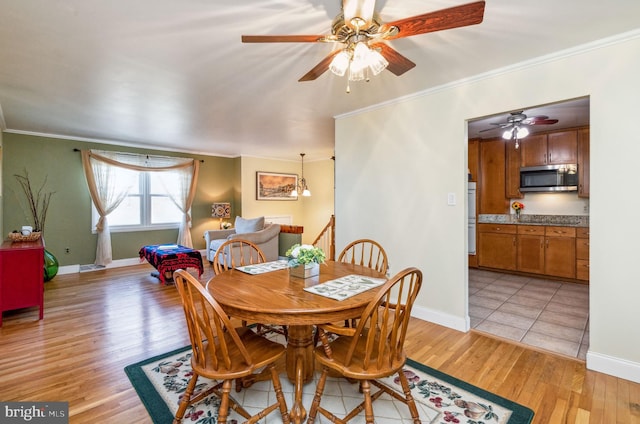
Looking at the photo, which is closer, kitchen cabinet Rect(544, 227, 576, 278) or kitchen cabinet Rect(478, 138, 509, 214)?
kitchen cabinet Rect(544, 227, 576, 278)

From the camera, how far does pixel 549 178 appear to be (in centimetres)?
484

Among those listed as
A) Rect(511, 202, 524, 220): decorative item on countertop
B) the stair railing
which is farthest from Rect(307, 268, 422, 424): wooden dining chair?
Rect(511, 202, 524, 220): decorative item on countertop

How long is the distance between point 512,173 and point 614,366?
3.71 metres

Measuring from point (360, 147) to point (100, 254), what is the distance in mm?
4950

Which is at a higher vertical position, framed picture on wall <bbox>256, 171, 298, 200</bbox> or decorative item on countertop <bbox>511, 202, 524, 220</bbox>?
framed picture on wall <bbox>256, 171, 298, 200</bbox>

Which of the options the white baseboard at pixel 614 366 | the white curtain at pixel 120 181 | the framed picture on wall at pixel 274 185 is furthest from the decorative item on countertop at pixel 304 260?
the framed picture on wall at pixel 274 185

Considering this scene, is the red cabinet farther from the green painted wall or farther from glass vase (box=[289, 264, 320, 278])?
glass vase (box=[289, 264, 320, 278])

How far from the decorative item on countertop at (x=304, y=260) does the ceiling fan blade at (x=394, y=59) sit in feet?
4.17

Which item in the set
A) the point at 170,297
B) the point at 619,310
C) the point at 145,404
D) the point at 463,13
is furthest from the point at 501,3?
the point at 170,297

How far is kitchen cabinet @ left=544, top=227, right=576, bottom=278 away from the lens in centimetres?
454

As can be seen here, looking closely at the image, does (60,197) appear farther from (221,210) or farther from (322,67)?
(322,67)

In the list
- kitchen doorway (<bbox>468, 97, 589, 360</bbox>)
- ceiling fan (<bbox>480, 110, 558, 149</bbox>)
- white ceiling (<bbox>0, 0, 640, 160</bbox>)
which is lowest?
kitchen doorway (<bbox>468, 97, 589, 360</bbox>)

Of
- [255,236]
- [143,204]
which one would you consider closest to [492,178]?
[255,236]

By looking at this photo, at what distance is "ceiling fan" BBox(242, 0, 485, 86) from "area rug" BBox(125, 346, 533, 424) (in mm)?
1970
